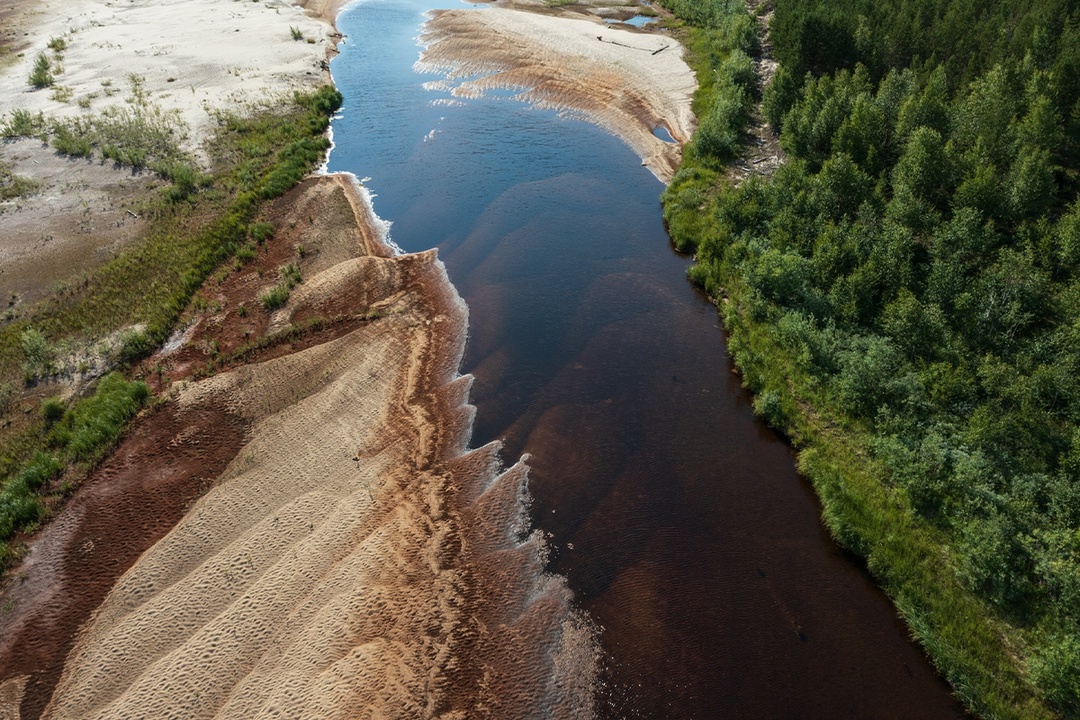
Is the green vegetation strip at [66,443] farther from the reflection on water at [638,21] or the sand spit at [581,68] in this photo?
the reflection on water at [638,21]

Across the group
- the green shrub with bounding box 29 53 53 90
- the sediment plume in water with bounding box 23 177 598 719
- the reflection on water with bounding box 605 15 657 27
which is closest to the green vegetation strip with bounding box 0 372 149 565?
the sediment plume in water with bounding box 23 177 598 719

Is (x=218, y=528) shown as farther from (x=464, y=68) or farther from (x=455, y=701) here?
(x=464, y=68)

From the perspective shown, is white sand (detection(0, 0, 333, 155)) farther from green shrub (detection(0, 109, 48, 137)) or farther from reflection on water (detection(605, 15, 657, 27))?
reflection on water (detection(605, 15, 657, 27))

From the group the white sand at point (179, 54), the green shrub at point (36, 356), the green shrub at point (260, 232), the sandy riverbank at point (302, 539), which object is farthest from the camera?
the white sand at point (179, 54)

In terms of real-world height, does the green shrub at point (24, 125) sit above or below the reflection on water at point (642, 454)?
below

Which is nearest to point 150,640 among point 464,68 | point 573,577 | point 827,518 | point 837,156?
point 573,577

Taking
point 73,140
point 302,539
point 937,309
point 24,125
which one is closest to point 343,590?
point 302,539

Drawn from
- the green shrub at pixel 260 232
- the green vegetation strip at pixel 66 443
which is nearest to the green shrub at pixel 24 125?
the green shrub at pixel 260 232
